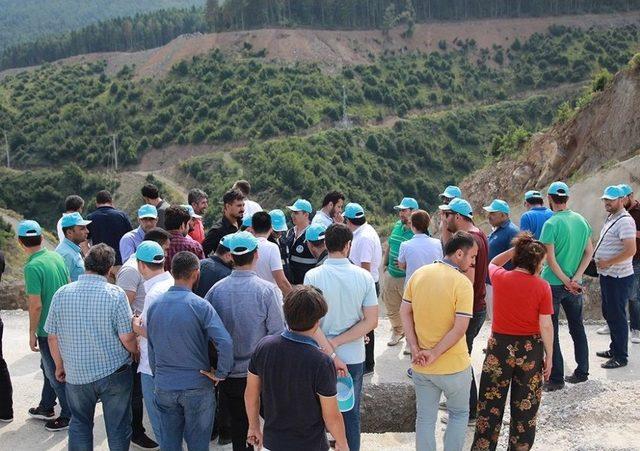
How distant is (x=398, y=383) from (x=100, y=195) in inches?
166

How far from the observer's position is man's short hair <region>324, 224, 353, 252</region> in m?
5.08

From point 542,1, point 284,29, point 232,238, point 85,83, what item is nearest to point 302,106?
point 284,29

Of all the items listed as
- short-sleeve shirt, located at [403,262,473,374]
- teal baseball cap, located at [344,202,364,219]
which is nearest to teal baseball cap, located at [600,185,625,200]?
teal baseball cap, located at [344,202,364,219]

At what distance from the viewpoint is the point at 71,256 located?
21.9 ft

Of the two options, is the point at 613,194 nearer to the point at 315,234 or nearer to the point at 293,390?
the point at 315,234

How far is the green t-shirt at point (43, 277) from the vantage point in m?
6.03

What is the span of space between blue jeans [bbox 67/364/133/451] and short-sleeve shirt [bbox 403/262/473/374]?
7.37 feet

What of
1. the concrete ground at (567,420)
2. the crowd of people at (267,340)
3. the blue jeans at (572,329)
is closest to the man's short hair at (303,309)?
the crowd of people at (267,340)

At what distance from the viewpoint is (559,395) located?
678 cm

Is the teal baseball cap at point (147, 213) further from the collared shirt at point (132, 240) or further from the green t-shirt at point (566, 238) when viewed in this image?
the green t-shirt at point (566, 238)

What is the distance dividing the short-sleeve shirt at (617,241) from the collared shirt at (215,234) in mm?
3970

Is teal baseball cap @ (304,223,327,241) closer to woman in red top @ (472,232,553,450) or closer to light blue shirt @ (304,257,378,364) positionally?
light blue shirt @ (304,257,378,364)

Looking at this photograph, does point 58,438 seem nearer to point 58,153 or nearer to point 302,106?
point 302,106

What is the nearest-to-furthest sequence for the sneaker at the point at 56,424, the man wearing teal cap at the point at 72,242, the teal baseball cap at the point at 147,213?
the sneaker at the point at 56,424 < the man wearing teal cap at the point at 72,242 < the teal baseball cap at the point at 147,213
